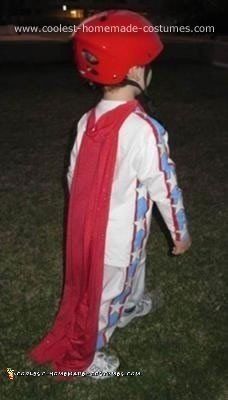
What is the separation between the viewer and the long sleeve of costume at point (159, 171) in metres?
2.16

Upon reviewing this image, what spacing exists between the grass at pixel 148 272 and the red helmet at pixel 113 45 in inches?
65.1

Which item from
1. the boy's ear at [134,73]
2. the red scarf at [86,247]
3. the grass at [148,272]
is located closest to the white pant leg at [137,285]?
the grass at [148,272]

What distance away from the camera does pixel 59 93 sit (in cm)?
938

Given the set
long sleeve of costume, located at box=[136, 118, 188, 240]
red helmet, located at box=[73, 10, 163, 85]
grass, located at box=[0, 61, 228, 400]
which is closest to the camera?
red helmet, located at box=[73, 10, 163, 85]

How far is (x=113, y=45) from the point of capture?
6.73 ft

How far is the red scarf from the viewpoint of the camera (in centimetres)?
226

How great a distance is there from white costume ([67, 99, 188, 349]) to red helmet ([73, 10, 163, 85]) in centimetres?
18

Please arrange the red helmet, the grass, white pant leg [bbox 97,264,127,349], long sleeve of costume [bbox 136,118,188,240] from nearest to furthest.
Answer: the red helmet
long sleeve of costume [bbox 136,118,188,240]
white pant leg [bbox 97,264,127,349]
the grass

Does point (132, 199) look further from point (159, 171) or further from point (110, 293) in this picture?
point (110, 293)

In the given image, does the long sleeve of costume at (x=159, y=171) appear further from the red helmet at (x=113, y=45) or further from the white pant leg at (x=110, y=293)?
the white pant leg at (x=110, y=293)

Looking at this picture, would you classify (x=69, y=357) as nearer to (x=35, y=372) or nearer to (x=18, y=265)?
(x=35, y=372)

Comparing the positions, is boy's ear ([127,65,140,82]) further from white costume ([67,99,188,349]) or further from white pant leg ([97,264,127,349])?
white pant leg ([97,264,127,349])

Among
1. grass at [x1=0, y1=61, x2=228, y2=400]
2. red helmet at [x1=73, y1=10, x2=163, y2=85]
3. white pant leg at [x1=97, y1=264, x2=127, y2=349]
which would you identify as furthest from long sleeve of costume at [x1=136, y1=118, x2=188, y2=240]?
grass at [x1=0, y1=61, x2=228, y2=400]

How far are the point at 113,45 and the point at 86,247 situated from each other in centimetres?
97
